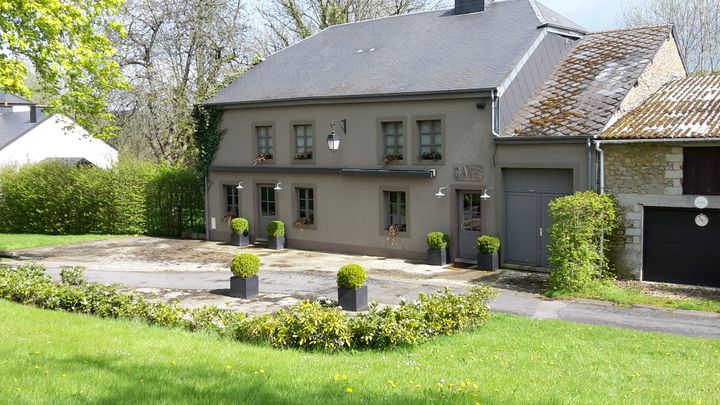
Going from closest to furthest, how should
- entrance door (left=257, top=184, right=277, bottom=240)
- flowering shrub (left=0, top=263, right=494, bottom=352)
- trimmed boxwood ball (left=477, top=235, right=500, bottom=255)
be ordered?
flowering shrub (left=0, top=263, right=494, bottom=352)
trimmed boxwood ball (left=477, top=235, right=500, bottom=255)
entrance door (left=257, top=184, right=277, bottom=240)

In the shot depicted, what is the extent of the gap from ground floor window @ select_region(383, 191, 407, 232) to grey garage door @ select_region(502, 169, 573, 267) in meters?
3.61

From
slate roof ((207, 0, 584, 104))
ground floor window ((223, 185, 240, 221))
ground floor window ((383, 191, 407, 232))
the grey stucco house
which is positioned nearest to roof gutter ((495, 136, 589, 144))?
the grey stucco house

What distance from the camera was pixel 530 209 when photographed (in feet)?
62.4

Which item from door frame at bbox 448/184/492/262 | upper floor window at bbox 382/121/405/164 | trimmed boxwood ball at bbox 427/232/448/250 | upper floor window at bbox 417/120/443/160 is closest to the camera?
trimmed boxwood ball at bbox 427/232/448/250

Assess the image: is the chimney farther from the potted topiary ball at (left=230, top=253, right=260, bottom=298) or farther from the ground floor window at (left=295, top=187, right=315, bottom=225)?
the potted topiary ball at (left=230, top=253, right=260, bottom=298)

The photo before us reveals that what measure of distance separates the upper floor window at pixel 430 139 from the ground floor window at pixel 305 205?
4.98 metres

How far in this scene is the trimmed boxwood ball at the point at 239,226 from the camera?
25484 millimetres

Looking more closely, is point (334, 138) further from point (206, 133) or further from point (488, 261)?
point (206, 133)

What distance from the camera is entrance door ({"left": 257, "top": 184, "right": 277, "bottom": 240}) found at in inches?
1006

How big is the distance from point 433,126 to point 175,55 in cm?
1706

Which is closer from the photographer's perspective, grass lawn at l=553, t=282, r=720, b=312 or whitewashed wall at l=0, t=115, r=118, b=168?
grass lawn at l=553, t=282, r=720, b=312

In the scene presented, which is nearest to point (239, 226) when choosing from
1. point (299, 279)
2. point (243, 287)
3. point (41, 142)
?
point (299, 279)

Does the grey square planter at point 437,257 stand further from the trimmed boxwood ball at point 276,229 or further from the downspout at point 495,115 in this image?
the trimmed boxwood ball at point 276,229

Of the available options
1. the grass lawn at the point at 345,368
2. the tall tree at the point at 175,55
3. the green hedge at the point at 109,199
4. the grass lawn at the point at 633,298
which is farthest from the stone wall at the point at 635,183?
the tall tree at the point at 175,55
